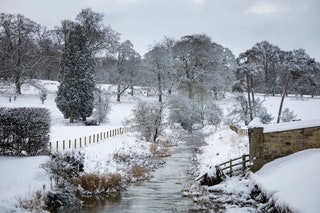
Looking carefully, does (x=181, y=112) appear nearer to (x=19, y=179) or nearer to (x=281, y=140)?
(x=281, y=140)

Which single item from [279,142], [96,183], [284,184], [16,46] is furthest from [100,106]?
[284,184]

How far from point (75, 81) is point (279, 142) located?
3090 centimetres

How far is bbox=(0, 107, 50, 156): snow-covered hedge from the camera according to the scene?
17781 mm

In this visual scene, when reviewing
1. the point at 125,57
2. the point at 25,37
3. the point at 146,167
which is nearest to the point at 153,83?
the point at 125,57

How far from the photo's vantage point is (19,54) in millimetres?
43625

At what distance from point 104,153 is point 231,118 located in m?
30.1

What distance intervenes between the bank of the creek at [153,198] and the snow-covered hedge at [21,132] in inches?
184

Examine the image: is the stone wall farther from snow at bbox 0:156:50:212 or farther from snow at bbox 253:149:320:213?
snow at bbox 0:156:50:212

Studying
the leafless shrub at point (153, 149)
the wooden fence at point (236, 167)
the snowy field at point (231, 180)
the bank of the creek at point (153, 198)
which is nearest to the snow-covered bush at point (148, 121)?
the leafless shrub at point (153, 149)

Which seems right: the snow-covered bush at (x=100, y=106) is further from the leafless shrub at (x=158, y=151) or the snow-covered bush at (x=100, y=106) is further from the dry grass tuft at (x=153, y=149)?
the leafless shrub at (x=158, y=151)

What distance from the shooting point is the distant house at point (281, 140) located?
53.7 ft

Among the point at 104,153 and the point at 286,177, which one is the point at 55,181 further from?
the point at 286,177

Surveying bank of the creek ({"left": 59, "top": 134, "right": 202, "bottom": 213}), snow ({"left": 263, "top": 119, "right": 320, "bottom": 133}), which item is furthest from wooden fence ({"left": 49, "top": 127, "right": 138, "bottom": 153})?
snow ({"left": 263, "top": 119, "right": 320, "bottom": 133})

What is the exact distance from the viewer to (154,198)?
16156 millimetres
